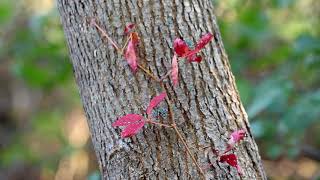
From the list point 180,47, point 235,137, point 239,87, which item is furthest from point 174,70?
point 239,87

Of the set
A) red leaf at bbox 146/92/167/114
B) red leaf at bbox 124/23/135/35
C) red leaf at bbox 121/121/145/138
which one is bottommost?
red leaf at bbox 121/121/145/138

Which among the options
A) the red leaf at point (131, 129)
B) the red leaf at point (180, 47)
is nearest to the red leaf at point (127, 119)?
the red leaf at point (131, 129)

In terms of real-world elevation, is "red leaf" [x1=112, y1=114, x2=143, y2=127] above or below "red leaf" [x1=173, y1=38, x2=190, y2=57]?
below

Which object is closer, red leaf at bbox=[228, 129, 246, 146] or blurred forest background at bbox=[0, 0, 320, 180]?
red leaf at bbox=[228, 129, 246, 146]

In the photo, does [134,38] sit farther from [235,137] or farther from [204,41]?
[235,137]

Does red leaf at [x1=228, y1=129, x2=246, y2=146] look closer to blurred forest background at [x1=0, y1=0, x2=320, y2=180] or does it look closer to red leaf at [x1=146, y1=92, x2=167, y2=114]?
red leaf at [x1=146, y1=92, x2=167, y2=114]

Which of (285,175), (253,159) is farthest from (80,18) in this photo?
(285,175)

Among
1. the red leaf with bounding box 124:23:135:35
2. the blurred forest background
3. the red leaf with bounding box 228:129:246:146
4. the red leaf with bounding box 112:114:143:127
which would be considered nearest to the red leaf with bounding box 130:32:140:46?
the red leaf with bounding box 124:23:135:35
